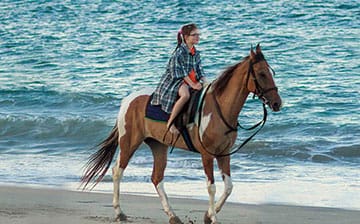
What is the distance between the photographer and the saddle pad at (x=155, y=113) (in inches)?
323

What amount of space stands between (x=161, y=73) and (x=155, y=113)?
13562 millimetres

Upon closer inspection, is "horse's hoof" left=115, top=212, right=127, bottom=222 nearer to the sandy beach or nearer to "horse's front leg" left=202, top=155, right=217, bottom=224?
the sandy beach

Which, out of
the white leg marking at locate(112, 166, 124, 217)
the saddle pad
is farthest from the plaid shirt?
the white leg marking at locate(112, 166, 124, 217)

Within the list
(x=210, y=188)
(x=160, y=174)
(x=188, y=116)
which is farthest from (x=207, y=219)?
(x=188, y=116)

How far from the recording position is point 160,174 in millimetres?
Result: 8414

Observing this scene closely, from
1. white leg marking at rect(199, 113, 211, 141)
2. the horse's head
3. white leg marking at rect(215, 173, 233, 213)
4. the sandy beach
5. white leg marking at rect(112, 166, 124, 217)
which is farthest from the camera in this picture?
white leg marking at rect(112, 166, 124, 217)

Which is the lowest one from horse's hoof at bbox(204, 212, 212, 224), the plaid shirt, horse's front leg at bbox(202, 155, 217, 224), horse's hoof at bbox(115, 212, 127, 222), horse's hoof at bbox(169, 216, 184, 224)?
horse's hoof at bbox(115, 212, 127, 222)

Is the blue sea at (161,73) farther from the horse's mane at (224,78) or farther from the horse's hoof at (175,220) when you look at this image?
the horse's mane at (224,78)

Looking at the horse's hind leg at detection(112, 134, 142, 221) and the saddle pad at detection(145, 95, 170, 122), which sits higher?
the saddle pad at detection(145, 95, 170, 122)

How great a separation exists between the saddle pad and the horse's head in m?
0.94

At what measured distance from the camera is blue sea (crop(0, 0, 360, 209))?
35.9 feet

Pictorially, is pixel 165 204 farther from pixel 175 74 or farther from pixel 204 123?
pixel 175 74

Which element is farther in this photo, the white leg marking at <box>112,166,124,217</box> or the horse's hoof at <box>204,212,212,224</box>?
the white leg marking at <box>112,166,124,217</box>

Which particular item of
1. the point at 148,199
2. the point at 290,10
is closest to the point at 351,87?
the point at 148,199
